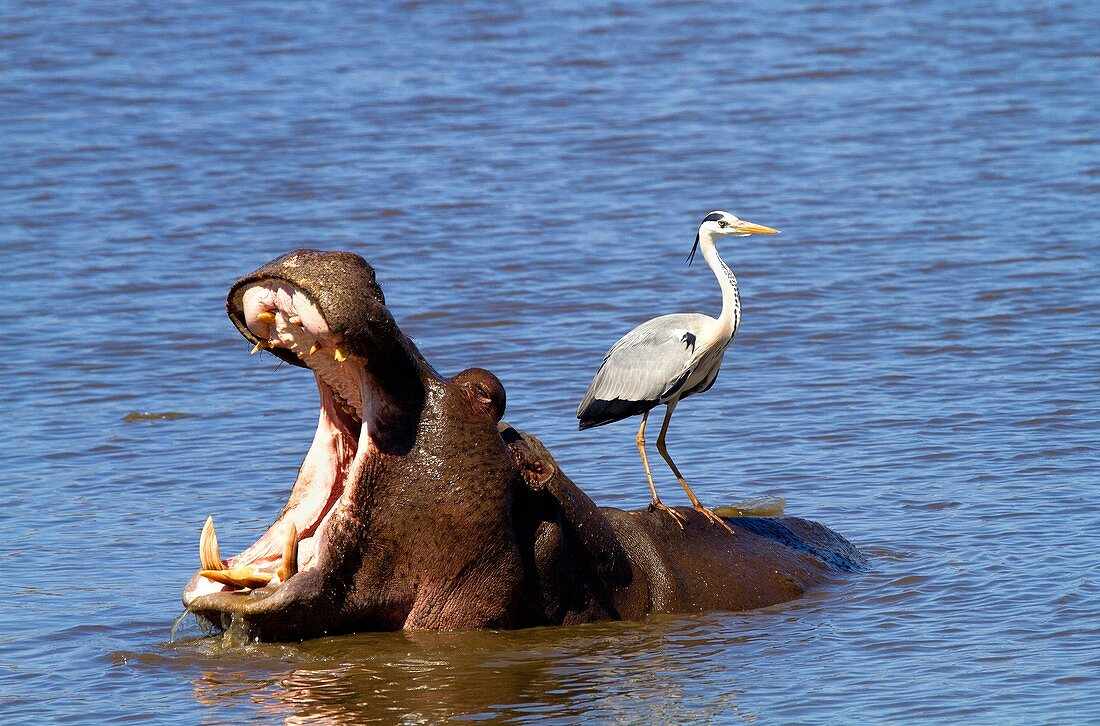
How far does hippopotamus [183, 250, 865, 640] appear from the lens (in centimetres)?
491

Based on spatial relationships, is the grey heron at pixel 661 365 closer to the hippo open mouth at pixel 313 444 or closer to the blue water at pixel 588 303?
the blue water at pixel 588 303

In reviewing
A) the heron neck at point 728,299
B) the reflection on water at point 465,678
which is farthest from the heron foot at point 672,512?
the heron neck at point 728,299

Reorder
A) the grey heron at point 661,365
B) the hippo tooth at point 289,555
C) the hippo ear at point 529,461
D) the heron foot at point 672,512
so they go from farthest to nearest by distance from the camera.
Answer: the grey heron at point 661,365 → the heron foot at point 672,512 → the hippo ear at point 529,461 → the hippo tooth at point 289,555

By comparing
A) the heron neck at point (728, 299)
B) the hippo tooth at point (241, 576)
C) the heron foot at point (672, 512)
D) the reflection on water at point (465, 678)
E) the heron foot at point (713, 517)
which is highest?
the heron neck at point (728, 299)

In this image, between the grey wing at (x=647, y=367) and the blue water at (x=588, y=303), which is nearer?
the blue water at (x=588, y=303)

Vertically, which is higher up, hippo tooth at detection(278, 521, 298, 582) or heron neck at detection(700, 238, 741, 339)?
heron neck at detection(700, 238, 741, 339)

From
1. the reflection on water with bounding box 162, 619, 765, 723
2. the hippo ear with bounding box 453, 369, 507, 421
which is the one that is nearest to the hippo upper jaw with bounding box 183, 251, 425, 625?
the hippo ear with bounding box 453, 369, 507, 421

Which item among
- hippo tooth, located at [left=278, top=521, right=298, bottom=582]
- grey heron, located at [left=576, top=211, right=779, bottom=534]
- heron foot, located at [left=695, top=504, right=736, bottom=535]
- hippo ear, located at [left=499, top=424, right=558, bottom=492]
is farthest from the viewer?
grey heron, located at [left=576, top=211, right=779, bottom=534]

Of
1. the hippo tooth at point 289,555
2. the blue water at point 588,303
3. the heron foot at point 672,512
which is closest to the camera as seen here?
the hippo tooth at point 289,555

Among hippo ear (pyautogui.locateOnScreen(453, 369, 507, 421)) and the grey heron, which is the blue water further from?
hippo ear (pyautogui.locateOnScreen(453, 369, 507, 421))

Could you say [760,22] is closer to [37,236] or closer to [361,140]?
[361,140]

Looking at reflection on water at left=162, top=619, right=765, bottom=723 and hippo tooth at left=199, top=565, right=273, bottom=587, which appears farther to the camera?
reflection on water at left=162, top=619, right=765, bottom=723

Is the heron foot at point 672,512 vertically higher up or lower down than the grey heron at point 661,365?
lower down

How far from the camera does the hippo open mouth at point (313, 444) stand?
4879 millimetres
